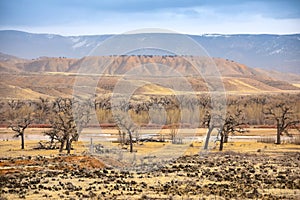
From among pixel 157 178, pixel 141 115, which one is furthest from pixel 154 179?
pixel 141 115

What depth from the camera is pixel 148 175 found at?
36125mm

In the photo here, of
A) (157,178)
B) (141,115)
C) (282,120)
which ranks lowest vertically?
(141,115)

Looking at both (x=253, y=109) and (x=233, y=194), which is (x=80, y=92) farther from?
(x=233, y=194)

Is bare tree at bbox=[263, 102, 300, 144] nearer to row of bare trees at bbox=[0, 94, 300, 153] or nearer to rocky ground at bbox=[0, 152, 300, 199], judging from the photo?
row of bare trees at bbox=[0, 94, 300, 153]

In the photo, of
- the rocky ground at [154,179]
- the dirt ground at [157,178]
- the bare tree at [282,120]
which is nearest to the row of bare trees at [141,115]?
the bare tree at [282,120]

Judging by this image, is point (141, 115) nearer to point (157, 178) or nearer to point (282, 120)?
point (282, 120)

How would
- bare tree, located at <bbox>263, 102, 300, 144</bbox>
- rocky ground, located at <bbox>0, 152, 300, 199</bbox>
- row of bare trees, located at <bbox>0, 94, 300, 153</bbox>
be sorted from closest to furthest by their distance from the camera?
rocky ground, located at <bbox>0, 152, 300, 199</bbox> → row of bare trees, located at <bbox>0, 94, 300, 153</bbox> → bare tree, located at <bbox>263, 102, 300, 144</bbox>

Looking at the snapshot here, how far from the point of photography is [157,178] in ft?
114

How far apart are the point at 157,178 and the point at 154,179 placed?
0.53 metres

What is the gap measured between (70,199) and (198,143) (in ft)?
143

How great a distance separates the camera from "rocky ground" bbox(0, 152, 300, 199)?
27.8 metres

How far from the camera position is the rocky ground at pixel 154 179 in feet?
91.3

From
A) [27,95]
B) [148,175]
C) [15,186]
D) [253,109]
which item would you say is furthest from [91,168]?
[27,95]

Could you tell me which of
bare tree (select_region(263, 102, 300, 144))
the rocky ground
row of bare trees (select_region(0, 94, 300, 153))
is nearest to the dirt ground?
the rocky ground
